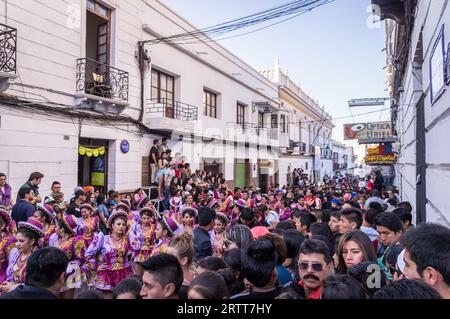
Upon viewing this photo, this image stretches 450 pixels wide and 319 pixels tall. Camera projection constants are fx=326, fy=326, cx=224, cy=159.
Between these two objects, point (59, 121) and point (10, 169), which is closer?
point (10, 169)

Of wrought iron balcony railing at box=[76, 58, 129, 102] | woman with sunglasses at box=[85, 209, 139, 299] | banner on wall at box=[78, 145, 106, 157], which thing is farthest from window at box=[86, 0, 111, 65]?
woman with sunglasses at box=[85, 209, 139, 299]

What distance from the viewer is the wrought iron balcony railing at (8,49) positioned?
707 cm

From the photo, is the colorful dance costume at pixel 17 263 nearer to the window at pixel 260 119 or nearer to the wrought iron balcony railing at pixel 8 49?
the wrought iron balcony railing at pixel 8 49

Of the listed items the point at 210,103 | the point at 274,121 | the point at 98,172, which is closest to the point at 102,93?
the point at 98,172

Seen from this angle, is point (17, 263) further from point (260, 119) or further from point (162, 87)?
point (260, 119)

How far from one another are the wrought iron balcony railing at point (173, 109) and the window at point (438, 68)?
9.57 m

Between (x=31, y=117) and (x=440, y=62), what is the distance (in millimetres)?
8428

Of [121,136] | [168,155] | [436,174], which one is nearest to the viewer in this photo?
[436,174]

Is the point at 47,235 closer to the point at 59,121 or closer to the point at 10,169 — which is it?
the point at 10,169

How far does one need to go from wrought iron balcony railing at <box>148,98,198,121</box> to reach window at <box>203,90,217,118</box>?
176cm
